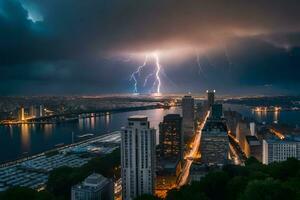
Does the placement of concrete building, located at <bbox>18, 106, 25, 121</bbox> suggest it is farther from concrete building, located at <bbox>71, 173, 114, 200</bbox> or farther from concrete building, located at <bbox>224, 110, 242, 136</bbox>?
concrete building, located at <bbox>71, 173, 114, 200</bbox>

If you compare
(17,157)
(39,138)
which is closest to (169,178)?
(17,157)

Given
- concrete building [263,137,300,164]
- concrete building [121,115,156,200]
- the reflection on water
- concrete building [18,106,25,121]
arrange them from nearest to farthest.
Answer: concrete building [121,115,156,200]
concrete building [263,137,300,164]
the reflection on water
concrete building [18,106,25,121]

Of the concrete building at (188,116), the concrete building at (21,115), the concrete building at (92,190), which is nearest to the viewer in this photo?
the concrete building at (92,190)

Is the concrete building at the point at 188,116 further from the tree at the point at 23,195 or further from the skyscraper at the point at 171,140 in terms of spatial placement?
the tree at the point at 23,195

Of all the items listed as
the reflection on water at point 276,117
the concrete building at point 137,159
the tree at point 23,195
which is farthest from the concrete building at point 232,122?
the tree at point 23,195

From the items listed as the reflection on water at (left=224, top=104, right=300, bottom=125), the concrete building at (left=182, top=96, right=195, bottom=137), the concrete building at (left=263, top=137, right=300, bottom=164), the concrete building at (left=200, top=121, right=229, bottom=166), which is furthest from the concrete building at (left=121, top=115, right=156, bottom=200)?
the reflection on water at (left=224, top=104, right=300, bottom=125)
